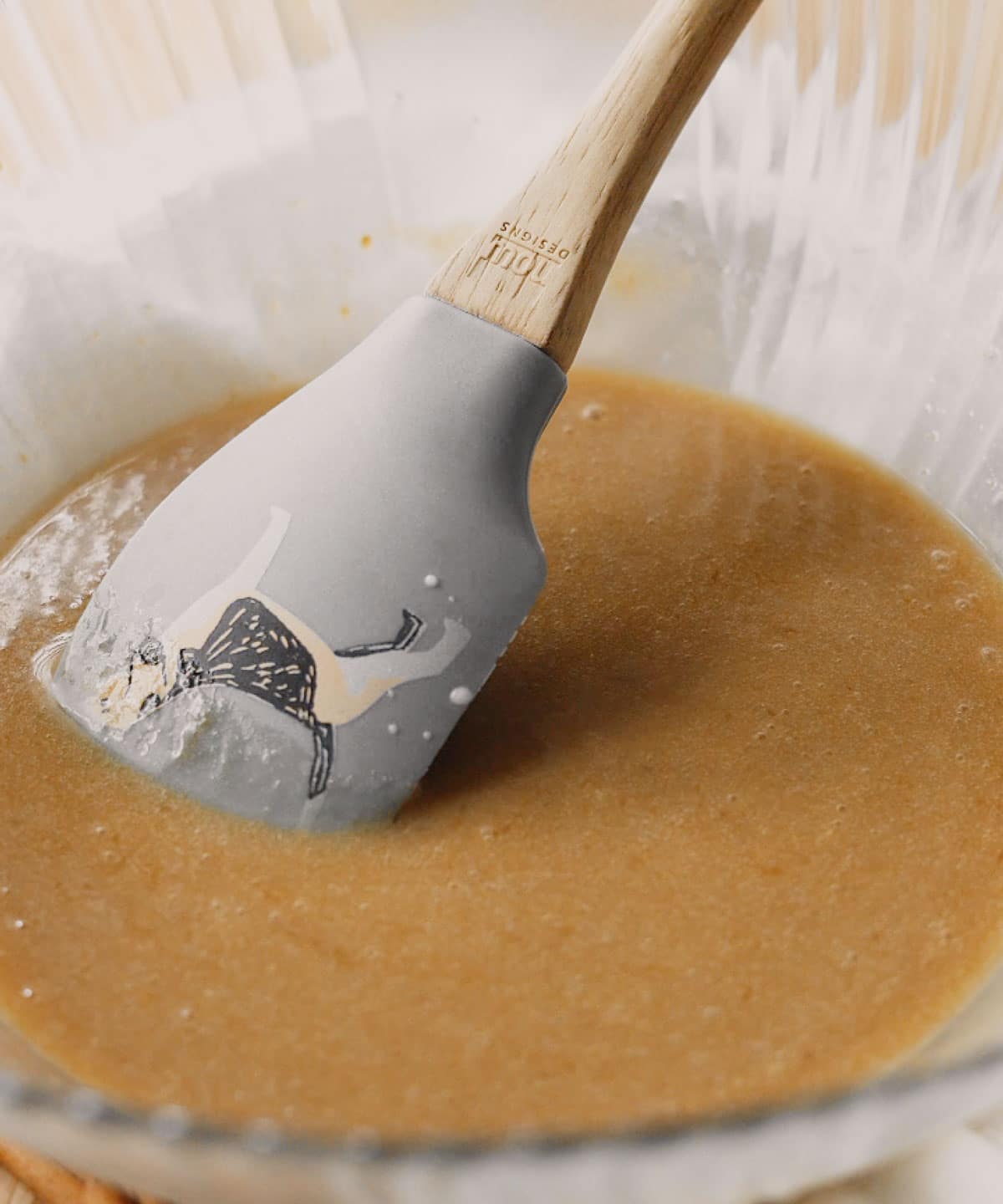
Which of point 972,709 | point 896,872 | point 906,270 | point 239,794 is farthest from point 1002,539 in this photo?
point 239,794

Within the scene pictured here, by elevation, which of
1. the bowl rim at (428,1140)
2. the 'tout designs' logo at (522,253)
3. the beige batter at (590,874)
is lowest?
the beige batter at (590,874)

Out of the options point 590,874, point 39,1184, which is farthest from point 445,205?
point 39,1184

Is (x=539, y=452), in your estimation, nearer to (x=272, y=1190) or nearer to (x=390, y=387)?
(x=390, y=387)

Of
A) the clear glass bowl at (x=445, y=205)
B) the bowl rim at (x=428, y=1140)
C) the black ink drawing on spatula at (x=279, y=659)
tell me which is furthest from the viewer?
the clear glass bowl at (x=445, y=205)

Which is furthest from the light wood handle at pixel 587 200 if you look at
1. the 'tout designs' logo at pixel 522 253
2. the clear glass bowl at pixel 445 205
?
the clear glass bowl at pixel 445 205

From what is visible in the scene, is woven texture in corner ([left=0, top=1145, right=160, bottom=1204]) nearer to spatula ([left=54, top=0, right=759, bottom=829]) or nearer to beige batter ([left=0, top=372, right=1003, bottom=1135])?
beige batter ([left=0, top=372, right=1003, bottom=1135])

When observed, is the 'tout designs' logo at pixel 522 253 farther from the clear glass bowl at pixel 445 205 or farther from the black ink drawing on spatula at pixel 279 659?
the clear glass bowl at pixel 445 205

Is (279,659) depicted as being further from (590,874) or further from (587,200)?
(587,200)
